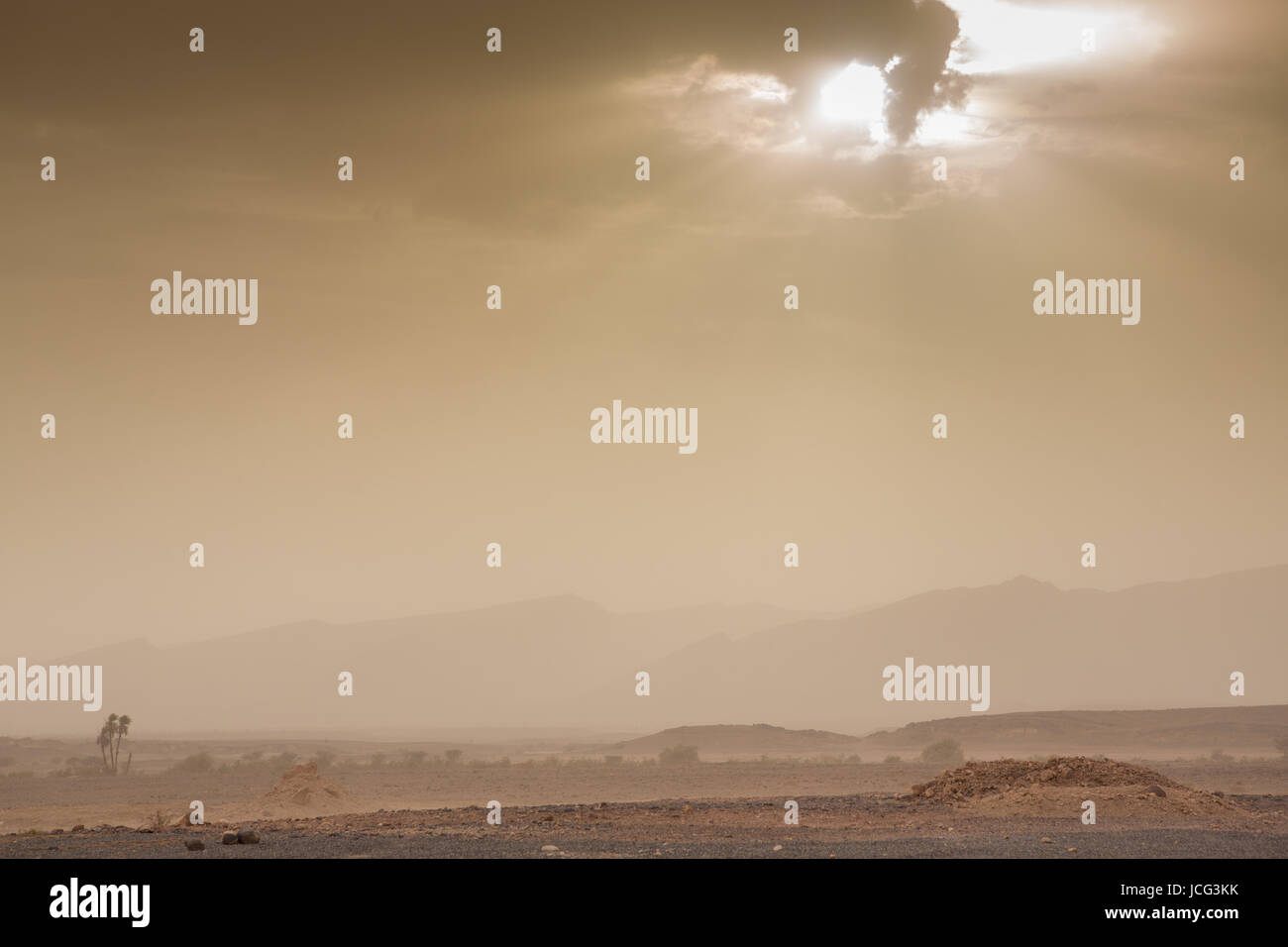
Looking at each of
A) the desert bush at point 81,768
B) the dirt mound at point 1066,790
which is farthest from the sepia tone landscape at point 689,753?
the desert bush at point 81,768

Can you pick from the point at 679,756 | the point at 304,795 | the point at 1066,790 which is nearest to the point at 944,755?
the point at 679,756

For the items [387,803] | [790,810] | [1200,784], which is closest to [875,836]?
[790,810]

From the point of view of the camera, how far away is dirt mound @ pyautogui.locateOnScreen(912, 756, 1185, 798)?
73.5 feet

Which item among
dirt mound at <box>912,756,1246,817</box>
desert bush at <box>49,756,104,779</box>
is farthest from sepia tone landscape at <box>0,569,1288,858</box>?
desert bush at <box>49,756,104,779</box>

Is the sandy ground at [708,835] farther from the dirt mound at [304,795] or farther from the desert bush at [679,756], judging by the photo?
the desert bush at [679,756]

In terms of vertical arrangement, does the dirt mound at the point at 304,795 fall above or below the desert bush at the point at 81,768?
above

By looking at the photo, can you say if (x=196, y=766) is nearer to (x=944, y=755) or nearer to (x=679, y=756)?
(x=679, y=756)

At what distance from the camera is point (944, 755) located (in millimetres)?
50000

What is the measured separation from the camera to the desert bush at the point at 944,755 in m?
48.1

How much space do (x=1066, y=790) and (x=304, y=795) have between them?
55.0 ft

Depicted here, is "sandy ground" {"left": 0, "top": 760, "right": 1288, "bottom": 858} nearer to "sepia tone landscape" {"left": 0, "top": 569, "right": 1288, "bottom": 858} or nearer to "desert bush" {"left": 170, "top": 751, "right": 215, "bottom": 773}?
"sepia tone landscape" {"left": 0, "top": 569, "right": 1288, "bottom": 858}

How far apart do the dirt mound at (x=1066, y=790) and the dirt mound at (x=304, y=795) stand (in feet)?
44.2

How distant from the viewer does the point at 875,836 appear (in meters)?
17.8
